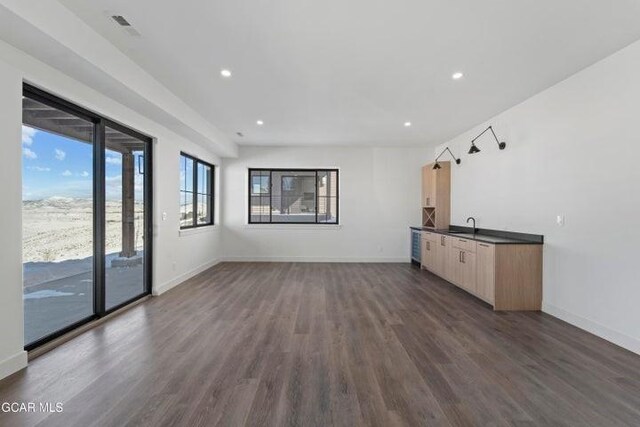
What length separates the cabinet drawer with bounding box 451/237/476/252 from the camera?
4.46m

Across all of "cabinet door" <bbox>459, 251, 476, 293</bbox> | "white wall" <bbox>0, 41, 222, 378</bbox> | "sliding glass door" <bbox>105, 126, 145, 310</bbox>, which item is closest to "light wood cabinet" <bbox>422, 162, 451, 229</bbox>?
"cabinet door" <bbox>459, 251, 476, 293</bbox>

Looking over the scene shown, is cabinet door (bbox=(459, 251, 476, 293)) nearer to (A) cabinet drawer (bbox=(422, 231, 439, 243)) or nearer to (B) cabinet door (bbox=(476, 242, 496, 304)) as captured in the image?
(B) cabinet door (bbox=(476, 242, 496, 304))

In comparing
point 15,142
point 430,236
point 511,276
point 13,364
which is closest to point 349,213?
point 430,236

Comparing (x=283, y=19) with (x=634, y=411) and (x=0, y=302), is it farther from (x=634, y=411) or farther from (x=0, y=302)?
(x=634, y=411)

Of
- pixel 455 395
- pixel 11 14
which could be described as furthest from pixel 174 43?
pixel 455 395

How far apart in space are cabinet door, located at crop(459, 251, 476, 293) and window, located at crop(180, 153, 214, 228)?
4887 mm

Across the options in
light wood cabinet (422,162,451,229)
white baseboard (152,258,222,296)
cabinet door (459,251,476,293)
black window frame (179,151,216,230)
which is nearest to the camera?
cabinet door (459,251,476,293)

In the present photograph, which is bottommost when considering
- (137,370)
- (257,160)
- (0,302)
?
(137,370)

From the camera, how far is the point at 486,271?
4074 mm

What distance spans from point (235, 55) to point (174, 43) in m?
0.55

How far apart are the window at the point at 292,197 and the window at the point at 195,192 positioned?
39.2 inches

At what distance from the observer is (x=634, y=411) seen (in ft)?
6.30

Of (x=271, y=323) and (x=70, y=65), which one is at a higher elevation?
(x=70, y=65)

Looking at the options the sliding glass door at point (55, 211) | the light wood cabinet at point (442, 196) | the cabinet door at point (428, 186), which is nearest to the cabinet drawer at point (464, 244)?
the light wood cabinet at point (442, 196)
